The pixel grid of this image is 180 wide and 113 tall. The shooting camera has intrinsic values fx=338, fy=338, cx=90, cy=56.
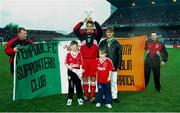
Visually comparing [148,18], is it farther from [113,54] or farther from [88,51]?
[88,51]

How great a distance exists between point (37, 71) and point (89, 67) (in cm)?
172

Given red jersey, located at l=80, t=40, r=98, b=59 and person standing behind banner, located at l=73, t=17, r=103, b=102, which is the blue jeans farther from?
red jersey, located at l=80, t=40, r=98, b=59

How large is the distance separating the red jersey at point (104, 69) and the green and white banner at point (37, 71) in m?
2.07

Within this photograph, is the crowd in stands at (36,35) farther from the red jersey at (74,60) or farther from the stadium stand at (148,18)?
the red jersey at (74,60)

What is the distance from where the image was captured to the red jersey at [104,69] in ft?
26.0

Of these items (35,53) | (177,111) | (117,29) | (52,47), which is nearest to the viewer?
(177,111)

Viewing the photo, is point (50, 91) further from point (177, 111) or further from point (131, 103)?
point (177, 111)

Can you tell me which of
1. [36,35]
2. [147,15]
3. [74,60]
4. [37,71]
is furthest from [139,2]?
[74,60]

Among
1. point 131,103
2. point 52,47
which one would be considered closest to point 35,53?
point 52,47

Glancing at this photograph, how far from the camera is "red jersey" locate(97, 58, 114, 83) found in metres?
7.93

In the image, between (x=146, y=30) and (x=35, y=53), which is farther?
(x=146, y=30)

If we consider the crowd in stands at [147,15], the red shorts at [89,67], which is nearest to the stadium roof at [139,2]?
the crowd in stands at [147,15]

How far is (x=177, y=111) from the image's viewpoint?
24.4 ft

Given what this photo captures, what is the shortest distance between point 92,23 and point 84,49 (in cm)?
68
